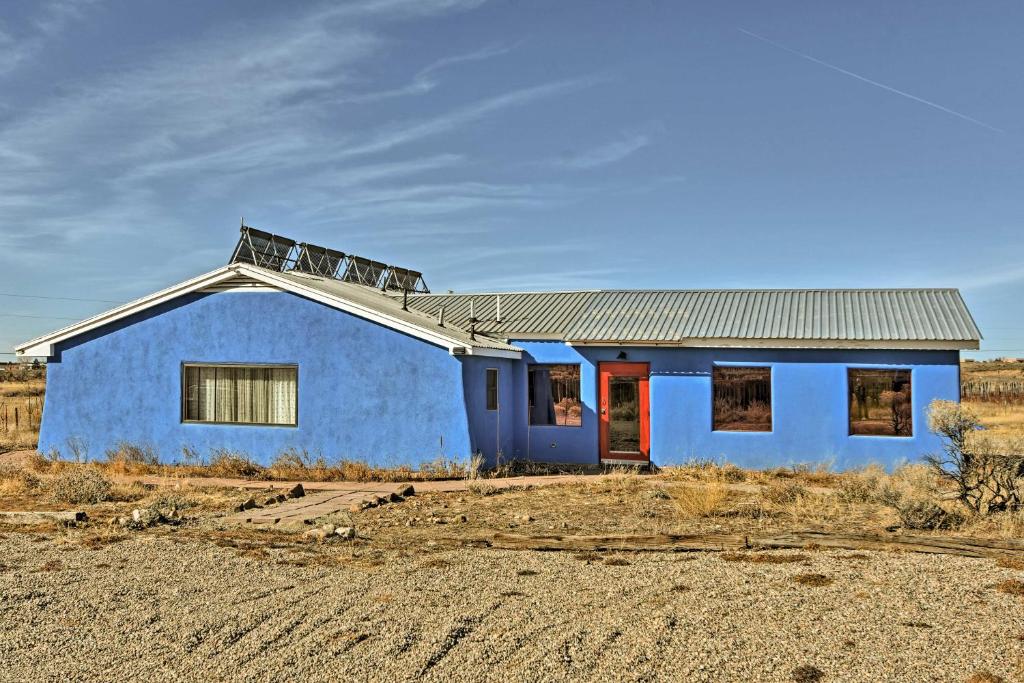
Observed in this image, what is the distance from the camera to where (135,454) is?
17.3 metres

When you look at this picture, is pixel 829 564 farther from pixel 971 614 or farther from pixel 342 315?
pixel 342 315

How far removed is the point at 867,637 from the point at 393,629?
137 inches

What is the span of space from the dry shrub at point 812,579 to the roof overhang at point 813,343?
924 centimetres

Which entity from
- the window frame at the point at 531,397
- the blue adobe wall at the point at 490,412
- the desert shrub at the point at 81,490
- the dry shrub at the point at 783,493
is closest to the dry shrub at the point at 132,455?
the desert shrub at the point at 81,490

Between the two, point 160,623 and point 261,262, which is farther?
point 261,262

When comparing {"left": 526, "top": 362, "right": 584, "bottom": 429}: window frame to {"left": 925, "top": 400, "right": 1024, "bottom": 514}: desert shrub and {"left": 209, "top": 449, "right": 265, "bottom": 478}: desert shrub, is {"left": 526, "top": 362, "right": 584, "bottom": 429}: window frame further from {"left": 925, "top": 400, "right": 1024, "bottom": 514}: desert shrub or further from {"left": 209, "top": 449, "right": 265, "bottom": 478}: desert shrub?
{"left": 925, "top": 400, "right": 1024, "bottom": 514}: desert shrub

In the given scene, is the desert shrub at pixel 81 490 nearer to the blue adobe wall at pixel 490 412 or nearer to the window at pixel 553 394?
the blue adobe wall at pixel 490 412

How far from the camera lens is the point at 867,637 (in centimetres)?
610

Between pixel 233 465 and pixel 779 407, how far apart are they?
422 inches

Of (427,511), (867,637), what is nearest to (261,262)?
(427,511)

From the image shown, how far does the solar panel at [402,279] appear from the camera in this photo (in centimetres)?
2722

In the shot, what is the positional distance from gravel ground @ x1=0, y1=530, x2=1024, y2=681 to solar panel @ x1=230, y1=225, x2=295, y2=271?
12.6 m

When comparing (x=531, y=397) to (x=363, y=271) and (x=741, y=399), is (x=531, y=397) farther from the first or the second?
(x=363, y=271)

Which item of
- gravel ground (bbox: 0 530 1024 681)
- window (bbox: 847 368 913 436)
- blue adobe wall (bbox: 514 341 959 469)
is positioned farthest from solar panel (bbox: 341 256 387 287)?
gravel ground (bbox: 0 530 1024 681)
